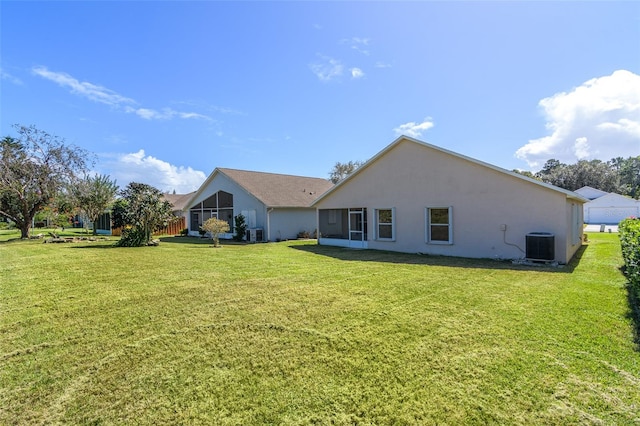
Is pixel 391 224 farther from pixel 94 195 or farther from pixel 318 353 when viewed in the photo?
pixel 94 195

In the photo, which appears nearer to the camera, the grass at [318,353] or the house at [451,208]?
the grass at [318,353]

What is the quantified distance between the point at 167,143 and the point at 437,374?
22992mm

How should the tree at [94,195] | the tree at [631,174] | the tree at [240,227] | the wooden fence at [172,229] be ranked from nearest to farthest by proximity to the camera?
1. the tree at [240,227]
2. the tree at [94,195]
3. the wooden fence at [172,229]
4. the tree at [631,174]

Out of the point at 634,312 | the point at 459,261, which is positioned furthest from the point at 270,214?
the point at 634,312

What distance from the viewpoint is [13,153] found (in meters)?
20.5

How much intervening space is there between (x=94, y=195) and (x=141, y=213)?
45.6 feet

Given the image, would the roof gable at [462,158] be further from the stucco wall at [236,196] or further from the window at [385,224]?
the stucco wall at [236,196]

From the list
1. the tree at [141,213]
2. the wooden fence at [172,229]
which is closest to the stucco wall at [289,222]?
the tree at [141,213]

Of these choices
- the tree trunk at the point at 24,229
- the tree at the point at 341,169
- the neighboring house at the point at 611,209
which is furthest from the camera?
the tree at the point at 341,169

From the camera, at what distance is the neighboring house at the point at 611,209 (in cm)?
3534

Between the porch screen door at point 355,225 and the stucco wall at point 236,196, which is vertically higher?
the stucco wall at point 236,196

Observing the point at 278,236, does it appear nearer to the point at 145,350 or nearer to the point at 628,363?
the point at 145,350

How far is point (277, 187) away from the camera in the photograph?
75.6ft

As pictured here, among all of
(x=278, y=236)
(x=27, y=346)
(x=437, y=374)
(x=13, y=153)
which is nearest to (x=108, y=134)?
(x=13, y=153)
